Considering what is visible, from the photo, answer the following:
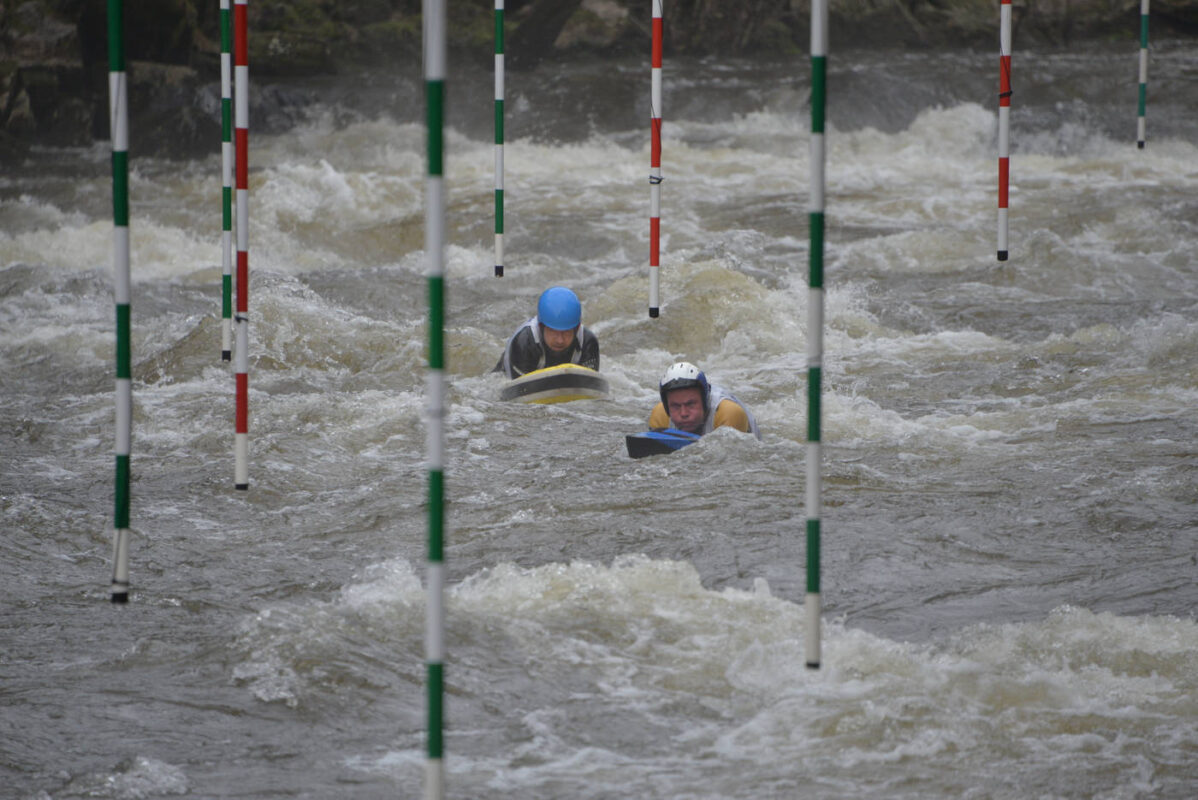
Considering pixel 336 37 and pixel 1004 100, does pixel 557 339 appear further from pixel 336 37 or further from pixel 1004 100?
pixel 336 37

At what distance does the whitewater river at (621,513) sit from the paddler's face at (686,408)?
19 centimetres

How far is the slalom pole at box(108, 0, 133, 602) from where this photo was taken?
3.70 metres

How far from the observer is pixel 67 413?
7.74 metres

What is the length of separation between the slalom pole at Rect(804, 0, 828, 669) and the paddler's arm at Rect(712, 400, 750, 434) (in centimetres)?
313

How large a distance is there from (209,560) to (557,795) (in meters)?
2.27

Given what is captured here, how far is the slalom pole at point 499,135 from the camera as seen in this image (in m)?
9.21

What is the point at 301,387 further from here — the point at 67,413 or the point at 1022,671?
the point at 1022,671

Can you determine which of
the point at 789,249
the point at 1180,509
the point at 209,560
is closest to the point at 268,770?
the point at 209,560

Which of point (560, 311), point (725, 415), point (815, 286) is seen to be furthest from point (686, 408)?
point (815, 286)

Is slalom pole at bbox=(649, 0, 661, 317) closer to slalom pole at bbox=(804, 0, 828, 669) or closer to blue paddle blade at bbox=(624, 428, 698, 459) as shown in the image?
blue paddle blade at bbox=(624, 428, 698, 459)

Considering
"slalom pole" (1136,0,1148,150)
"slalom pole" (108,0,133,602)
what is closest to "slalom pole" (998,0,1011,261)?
"slalom pole" (1136,0,1148,150)

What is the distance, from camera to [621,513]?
568cm

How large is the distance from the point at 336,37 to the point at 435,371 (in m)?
18.2

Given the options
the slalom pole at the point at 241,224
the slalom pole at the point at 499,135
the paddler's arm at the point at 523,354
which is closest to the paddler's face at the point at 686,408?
the paddler's arm at the point at 523,354
